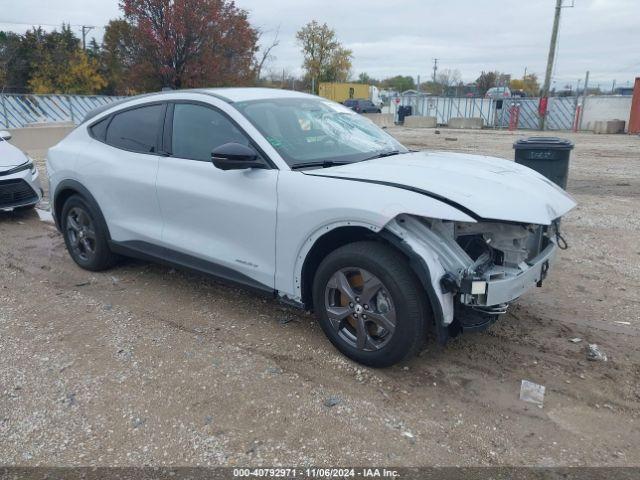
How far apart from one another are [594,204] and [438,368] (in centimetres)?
662

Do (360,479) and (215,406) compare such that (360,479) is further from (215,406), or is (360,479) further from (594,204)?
(594,204)

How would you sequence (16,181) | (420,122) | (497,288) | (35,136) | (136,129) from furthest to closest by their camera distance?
(420,122), (35,136), (16,181), (136,129), (497,288)

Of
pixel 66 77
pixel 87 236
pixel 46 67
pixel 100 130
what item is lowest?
pixel 87 236

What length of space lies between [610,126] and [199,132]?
101ft

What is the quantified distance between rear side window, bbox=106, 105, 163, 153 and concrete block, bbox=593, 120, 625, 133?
100.0 feet

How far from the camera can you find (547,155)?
7.87m

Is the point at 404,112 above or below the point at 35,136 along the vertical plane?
above

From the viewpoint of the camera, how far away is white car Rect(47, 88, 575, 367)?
3234 millimetres

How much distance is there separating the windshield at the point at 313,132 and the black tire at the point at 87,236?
1.97m

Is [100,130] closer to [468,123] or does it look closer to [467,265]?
[467,265]

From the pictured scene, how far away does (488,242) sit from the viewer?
340 centimetres

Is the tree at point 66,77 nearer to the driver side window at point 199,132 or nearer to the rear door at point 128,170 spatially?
the rear door at point 128,170

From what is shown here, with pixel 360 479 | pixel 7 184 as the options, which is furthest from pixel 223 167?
pixel 7 184

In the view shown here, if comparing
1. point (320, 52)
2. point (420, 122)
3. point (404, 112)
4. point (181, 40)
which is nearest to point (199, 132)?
point (181, 40)
